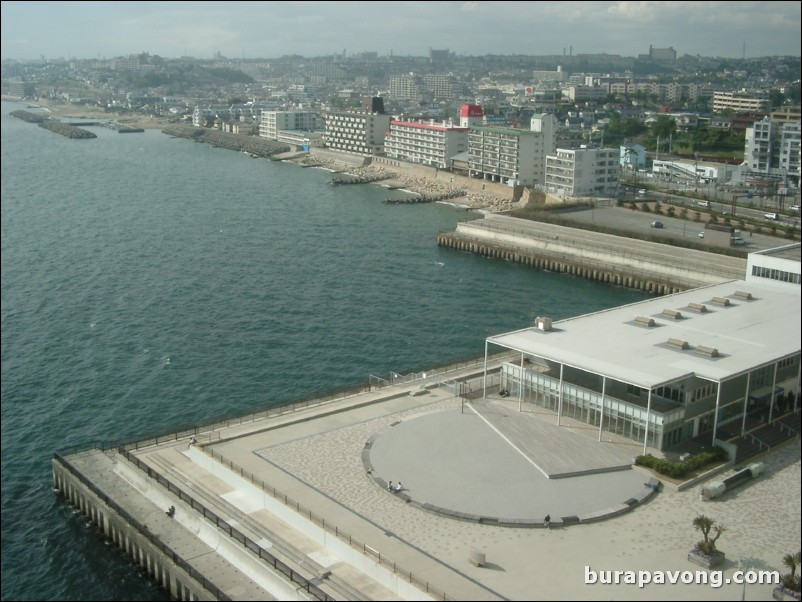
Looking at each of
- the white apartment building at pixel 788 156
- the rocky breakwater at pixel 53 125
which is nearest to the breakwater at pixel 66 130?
the rocky breakwater at pixel 53 125

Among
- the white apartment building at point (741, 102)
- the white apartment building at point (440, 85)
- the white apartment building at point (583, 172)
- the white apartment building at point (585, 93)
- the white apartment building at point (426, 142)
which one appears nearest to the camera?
the white apartment building at point (583, 172)

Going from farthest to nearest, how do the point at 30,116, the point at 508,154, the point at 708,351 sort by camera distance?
the point at 30,116 → the point at 508,154 → the point at 708,351

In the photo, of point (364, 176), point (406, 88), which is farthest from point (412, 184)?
point (406, 88)

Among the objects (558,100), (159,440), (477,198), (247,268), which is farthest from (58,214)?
(558,100)

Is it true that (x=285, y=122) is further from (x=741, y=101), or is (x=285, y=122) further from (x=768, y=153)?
(x=768, y=153)

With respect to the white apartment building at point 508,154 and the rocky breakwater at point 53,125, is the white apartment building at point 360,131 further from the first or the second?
the rocky breakwater at point 53,125
